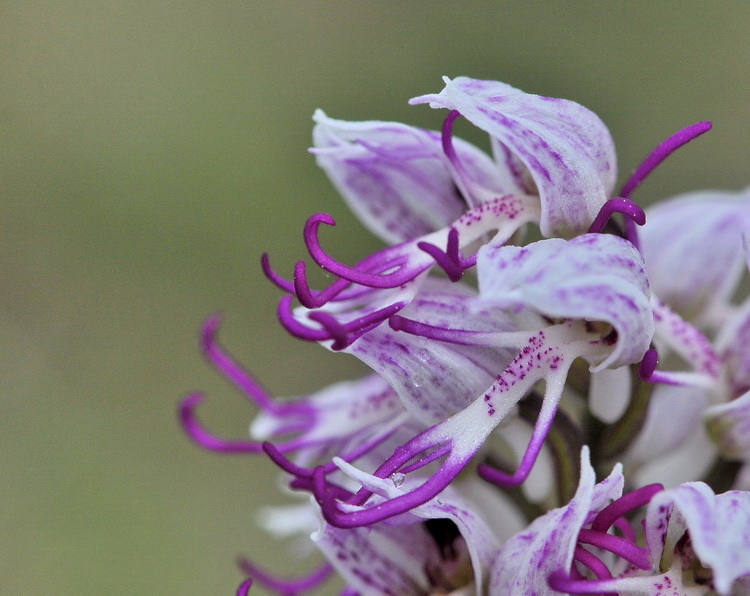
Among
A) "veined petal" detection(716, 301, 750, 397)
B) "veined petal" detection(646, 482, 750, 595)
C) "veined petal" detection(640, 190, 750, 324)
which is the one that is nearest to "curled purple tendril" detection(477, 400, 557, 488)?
"veined petal" detection(646, 482, 750, 595)

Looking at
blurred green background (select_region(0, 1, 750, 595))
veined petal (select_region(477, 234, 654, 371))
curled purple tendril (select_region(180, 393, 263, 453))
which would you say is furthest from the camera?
blurred green background (select_region(0, 1, 750, 595))

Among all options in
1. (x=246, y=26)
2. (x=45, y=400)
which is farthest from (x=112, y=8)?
(x=45, y=400)

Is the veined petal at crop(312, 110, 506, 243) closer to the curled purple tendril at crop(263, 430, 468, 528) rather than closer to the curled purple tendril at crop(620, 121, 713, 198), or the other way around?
the curled purple tendril at crop(620, 121, 713, 198)

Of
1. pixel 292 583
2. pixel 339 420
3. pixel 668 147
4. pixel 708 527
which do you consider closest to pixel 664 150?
pixel 668 147

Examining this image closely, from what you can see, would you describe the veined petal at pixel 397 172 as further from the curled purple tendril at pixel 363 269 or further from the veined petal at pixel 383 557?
the veined petal at pixel 383 557

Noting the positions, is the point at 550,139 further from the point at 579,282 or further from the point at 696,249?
the point at 696,249

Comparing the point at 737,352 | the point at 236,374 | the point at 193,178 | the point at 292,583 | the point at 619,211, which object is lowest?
the point at 193,178
